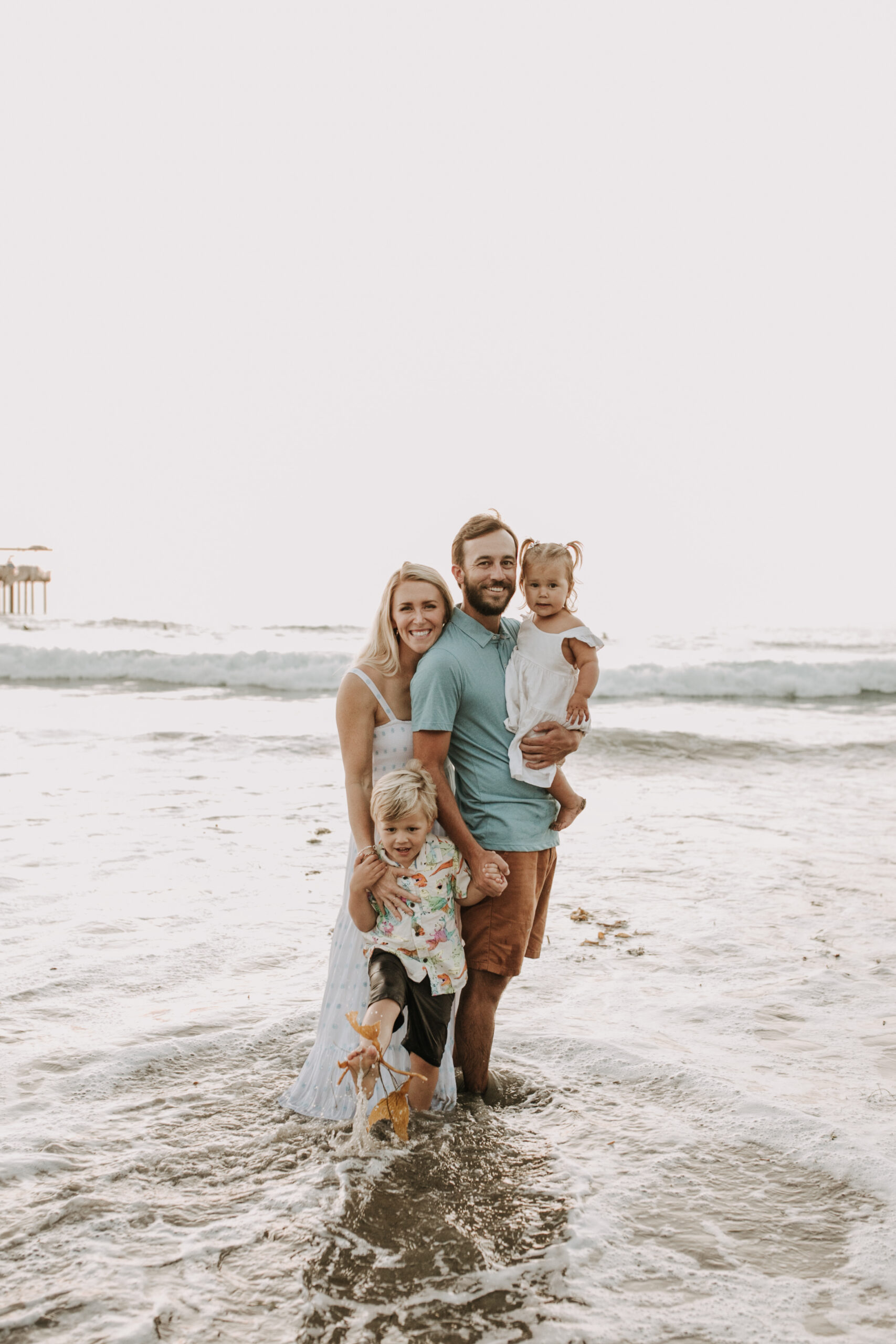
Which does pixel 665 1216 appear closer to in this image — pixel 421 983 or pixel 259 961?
pixel 421 983

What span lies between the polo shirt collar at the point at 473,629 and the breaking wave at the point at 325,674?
14.9 m

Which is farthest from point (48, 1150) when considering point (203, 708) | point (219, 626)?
point (219, 626)

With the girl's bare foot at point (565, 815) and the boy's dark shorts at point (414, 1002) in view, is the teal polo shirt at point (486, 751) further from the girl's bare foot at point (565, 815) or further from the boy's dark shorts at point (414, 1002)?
the boy's dark shorts at point (414, 1002)

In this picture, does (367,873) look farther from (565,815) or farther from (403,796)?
(565,815)

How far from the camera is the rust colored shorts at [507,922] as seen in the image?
138 inches

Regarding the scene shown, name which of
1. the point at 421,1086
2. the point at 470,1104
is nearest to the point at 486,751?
the point at 421,1086

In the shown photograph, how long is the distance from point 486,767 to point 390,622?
0.61m

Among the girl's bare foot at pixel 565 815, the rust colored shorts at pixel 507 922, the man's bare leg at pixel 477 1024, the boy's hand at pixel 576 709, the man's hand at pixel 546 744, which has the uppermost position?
the boy's hand at pixel 576 709

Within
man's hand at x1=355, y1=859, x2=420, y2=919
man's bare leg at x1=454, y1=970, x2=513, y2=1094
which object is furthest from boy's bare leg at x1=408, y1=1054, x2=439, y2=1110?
man's hand at x1=355, y1=859, x2=420, y2=919

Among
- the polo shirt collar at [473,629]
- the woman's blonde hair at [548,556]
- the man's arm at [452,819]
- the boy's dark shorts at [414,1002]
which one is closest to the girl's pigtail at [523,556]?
the woman's blonde hair at [548,556]

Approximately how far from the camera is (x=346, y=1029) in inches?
140

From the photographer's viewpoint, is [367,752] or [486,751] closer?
[367,752]

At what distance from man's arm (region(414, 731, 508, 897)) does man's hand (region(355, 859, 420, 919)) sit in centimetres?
22

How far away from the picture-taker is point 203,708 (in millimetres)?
15484
